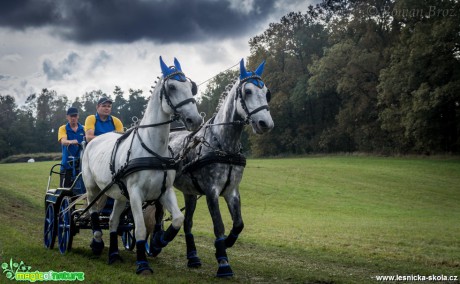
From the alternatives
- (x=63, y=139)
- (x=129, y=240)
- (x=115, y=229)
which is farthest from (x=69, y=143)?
(x=115, y=229)

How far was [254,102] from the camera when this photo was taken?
7.65 metres

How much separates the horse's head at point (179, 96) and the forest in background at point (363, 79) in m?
13.0

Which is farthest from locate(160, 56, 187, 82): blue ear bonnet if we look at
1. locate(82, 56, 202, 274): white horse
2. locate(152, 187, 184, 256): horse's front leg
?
locate(152, 187, 184, 256): horse's front leg

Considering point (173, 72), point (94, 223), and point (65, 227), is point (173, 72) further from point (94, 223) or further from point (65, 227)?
point (65, 227)

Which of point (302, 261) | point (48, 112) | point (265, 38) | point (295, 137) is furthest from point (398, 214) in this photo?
point (48, 112)

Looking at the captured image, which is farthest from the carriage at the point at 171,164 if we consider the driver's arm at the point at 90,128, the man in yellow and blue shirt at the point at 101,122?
the man in yellow and blue shirt at the point at 101,122

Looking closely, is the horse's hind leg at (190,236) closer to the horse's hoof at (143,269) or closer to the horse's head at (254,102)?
the horse's hoof at (143,269)

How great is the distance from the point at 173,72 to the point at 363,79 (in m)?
41.9

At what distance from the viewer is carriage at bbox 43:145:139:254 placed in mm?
8859

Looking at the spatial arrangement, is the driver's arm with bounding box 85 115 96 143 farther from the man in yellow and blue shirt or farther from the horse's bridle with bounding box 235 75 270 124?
the horse's bridle with bounding box 235 75 270 124

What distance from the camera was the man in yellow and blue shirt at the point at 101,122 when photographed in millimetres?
9602

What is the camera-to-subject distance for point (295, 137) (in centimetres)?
5859

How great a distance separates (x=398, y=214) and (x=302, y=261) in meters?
12.2

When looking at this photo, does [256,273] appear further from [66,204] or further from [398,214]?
[398,214]
